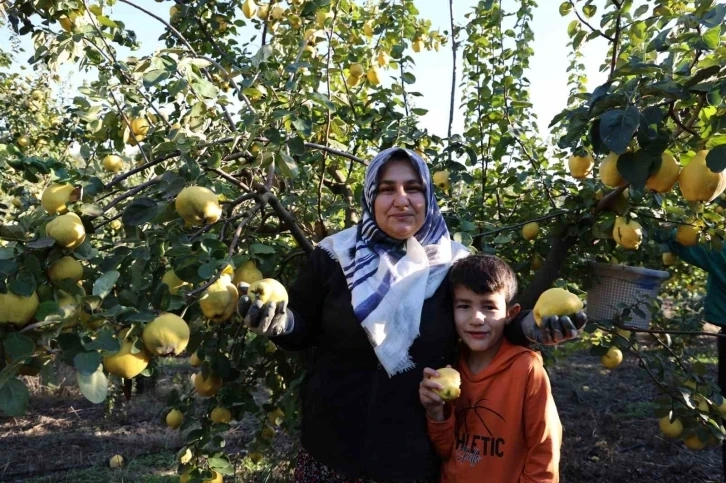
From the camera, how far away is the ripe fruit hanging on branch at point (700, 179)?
1499 mm

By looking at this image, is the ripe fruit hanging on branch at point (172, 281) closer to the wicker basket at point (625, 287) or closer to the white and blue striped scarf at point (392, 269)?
the white and blue striped scarf at point (392, 269)

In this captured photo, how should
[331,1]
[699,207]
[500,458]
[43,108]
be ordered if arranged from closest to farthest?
1. [500,458]
2. [699,207]
3. [331,1]
4. [43,108]

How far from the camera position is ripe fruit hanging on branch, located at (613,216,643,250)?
79.7 inches

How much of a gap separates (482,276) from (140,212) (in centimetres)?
90

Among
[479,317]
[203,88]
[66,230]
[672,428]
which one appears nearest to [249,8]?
[203,88]

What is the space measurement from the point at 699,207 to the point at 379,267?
1.15 m

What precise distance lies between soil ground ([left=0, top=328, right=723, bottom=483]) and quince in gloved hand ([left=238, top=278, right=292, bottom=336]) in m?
1.93

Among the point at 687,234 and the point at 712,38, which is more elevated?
the point at 712,38

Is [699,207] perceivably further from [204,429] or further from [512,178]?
[204,429]

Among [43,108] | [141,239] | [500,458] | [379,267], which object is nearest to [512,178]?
[379,267]

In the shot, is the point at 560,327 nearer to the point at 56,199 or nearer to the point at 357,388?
the point at 357,388

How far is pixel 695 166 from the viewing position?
1.51m


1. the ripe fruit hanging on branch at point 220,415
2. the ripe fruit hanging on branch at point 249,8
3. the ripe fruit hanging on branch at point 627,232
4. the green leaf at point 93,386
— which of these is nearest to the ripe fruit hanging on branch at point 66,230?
the green leaf at point 93,386

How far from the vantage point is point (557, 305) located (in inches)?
53.5
